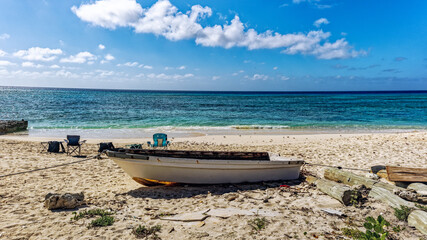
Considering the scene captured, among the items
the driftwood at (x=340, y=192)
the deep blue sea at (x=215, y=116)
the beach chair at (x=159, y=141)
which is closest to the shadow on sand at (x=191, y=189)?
the driftwood at (x=340, y=192)

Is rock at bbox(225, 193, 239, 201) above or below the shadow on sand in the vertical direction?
above

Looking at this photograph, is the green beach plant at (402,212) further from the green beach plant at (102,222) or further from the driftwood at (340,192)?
the green beach plant at (102,222)

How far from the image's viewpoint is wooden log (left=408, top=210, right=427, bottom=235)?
173 inches

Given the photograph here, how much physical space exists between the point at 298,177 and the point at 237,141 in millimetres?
8966

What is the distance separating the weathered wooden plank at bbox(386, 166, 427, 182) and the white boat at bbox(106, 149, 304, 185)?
99.0 inches

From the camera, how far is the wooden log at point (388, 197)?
531 cm

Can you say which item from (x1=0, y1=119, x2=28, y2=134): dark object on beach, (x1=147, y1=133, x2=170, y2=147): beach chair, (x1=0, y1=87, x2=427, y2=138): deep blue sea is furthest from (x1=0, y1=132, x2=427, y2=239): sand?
(x1=0, y1=87, x2=427, y2=138): deep blue sea

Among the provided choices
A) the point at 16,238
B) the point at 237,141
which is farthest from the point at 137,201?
the point at 237,141

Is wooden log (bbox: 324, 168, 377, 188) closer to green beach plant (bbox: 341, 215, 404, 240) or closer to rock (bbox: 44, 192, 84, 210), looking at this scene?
green beach plant (bbox: 341, 215, 404, 240)

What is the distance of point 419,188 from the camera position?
618 centimetres

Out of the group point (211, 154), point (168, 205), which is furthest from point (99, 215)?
point (211, 154)

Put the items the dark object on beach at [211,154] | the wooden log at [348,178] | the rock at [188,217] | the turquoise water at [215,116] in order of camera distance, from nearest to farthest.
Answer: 1. the rock at [188,217]
2. the wooden log at [348,178]
3. the dark object on beach at [211,154]
4. the turquoise water at [215,116]

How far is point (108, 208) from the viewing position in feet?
18.7

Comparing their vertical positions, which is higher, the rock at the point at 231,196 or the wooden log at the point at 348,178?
the wooden log at the point at 348,178
